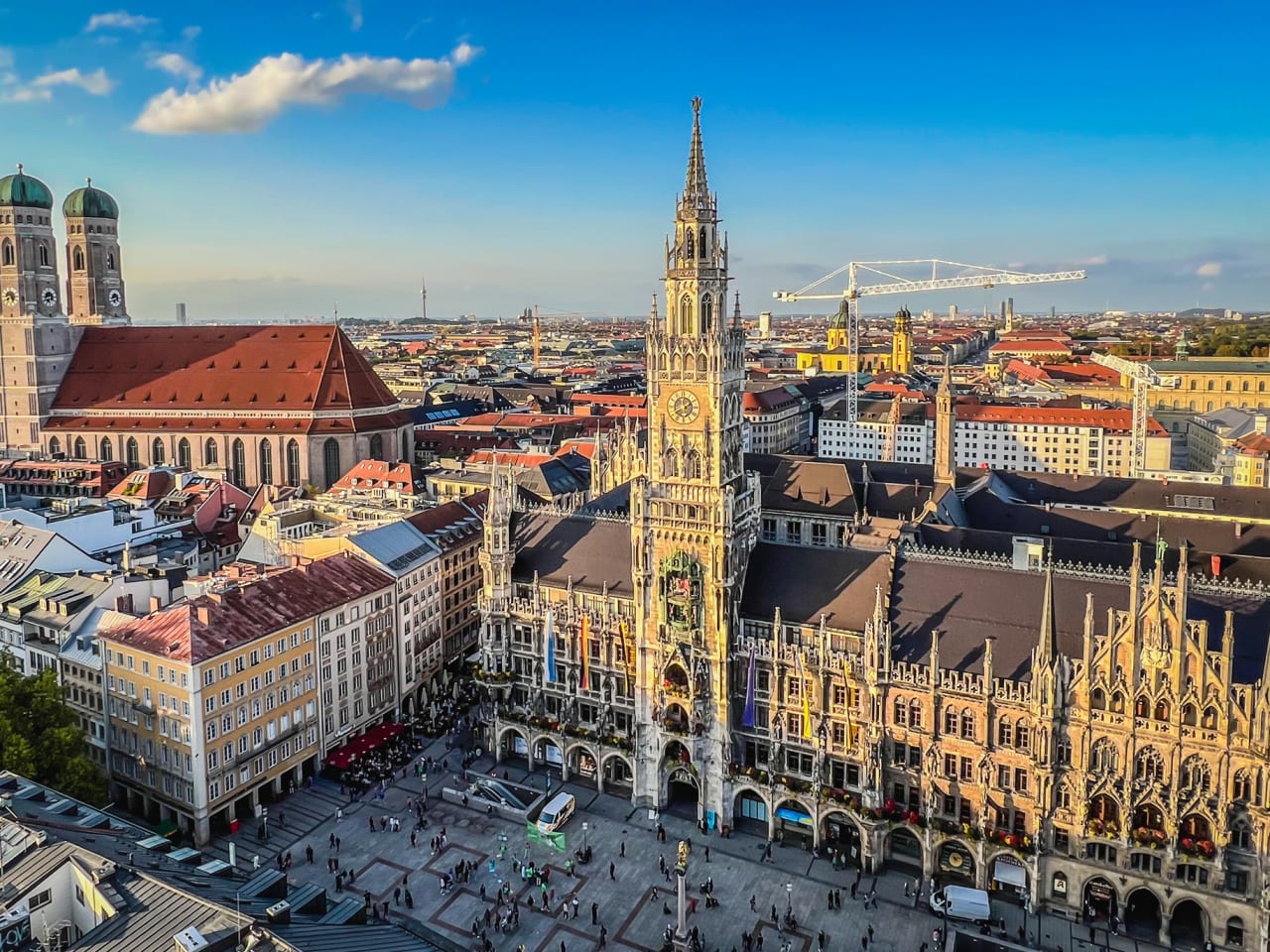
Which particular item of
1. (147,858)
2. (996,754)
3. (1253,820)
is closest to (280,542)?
(147,858)

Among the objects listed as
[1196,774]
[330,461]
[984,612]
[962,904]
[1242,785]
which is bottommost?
[962,904]

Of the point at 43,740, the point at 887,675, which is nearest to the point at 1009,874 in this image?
the point at 887,675

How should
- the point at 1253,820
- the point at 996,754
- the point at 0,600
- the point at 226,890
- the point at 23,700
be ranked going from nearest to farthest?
the point at 226,890
the point at 1253,820
the point at 996,754
the point at 23,700
the point at 0,600

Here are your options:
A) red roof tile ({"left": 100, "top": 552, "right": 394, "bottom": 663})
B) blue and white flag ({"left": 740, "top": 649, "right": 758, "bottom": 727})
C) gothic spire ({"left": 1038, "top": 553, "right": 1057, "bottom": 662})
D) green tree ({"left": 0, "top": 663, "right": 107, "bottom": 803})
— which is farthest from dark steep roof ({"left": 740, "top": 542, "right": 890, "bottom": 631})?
green tree ({"left": 0, "top": 663, "right": 107, "bottom": 803})

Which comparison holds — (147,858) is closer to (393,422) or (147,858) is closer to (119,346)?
(393,422)

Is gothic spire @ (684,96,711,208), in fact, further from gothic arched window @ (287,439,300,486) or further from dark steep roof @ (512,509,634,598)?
gothic arched window @ (287,439,300,486)

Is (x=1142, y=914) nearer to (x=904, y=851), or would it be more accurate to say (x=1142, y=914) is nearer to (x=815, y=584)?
(x=904, y=851)
